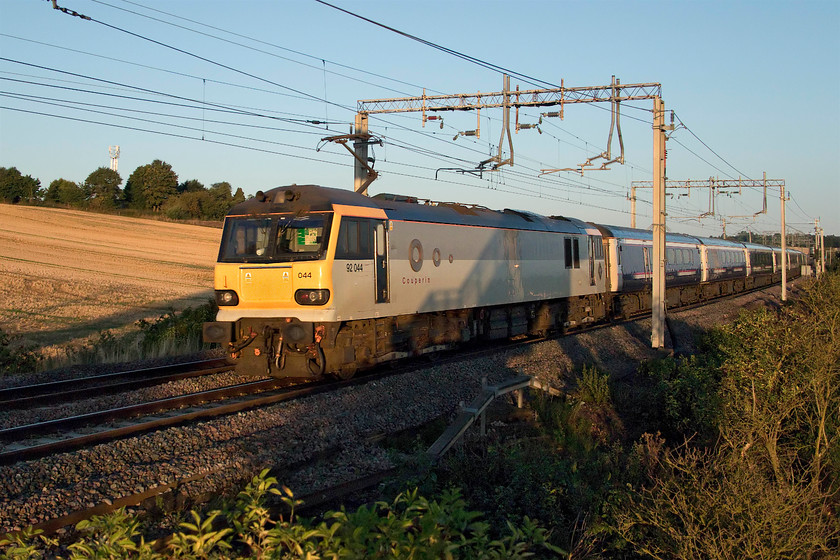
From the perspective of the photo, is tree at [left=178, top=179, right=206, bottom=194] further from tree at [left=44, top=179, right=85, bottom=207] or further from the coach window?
the coach window

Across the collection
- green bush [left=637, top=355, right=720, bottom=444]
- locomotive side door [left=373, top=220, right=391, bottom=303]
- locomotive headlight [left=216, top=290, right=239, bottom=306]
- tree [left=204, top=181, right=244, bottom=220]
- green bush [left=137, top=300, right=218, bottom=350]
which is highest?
tree [left=204, top=181, right=244, bottom=220]

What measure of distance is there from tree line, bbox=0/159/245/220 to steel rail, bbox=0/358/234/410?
51.7 meters

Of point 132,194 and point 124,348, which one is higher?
point 132,194

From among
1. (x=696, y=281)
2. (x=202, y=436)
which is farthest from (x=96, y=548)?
(x=696, y=281)

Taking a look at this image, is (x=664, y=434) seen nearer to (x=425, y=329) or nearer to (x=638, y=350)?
(x=425, y=329)

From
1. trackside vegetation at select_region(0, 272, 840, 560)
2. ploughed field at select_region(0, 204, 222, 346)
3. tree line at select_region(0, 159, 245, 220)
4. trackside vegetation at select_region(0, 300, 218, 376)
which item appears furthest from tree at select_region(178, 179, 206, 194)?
trackside vegetation at select_region(0, 272, 840, 560)

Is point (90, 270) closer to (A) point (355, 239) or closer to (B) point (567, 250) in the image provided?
(B) point (567, 250)

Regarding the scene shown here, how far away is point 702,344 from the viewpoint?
1859cm

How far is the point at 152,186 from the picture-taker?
2557 inches

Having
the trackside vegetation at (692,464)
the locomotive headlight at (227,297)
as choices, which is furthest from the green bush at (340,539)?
the locomotive headlight at (227,297)

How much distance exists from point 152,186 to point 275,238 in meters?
58.3

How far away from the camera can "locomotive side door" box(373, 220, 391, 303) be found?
40.4 ft

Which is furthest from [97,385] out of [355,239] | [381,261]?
[381,261]

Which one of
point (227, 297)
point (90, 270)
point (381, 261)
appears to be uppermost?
point (381, 261)
